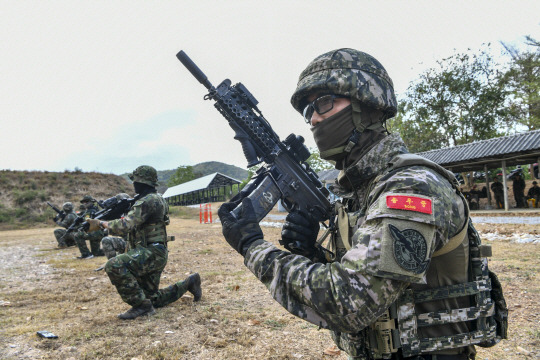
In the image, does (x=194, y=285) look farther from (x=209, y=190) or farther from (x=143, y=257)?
(x=209, y=190)

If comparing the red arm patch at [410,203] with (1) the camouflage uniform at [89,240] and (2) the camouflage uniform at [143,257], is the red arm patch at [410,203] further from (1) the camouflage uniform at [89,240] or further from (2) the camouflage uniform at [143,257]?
(1) the camouflage uniform at [89,240]

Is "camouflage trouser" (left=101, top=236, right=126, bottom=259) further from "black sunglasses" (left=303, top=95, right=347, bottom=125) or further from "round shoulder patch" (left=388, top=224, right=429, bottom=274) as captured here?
"round shoulder patch" (left=388, top=224, right=429, bottom=274)

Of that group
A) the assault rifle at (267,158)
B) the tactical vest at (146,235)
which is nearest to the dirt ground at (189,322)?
the tactical vest at (146,235)

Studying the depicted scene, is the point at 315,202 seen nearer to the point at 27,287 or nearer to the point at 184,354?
the point at 184,354

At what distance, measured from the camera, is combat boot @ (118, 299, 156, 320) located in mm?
4727

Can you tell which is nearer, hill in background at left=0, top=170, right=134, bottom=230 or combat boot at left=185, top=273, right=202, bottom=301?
combat boot at left=185, top=273, right=202, bottom=301

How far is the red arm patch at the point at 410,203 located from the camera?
126cm

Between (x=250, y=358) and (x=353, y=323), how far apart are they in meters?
2.59

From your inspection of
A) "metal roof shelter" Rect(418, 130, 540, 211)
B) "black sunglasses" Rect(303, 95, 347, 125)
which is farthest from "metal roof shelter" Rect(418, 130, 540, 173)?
"black sunglasses" Rect(303, 95, 347, 125)

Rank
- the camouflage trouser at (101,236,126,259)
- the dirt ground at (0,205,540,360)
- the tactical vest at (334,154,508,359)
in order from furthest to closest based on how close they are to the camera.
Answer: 1. the camouflage trouser at (101,236,126,259)
2. the dirt ground at (0,205,540,360)
3. the tactical vest at (334,154,508,359)

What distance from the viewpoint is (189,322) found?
459cm

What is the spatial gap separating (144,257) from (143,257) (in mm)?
14

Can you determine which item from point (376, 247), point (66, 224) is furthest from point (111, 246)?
point (376, 247)

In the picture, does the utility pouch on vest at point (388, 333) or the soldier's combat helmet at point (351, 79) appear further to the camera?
the soldier's combat helmet at point (351, 79)
